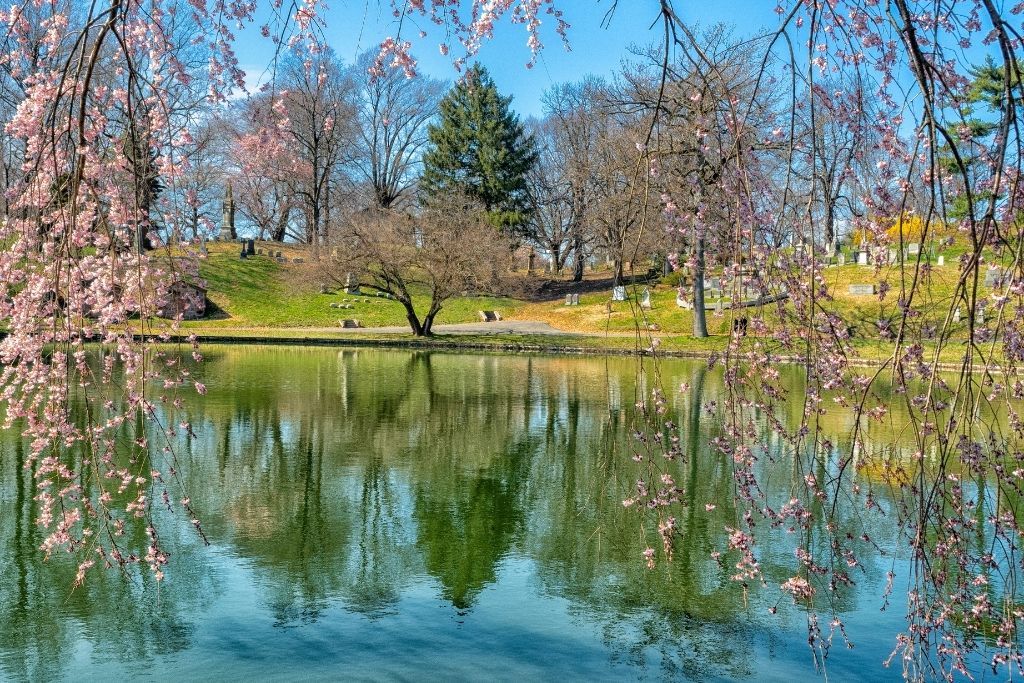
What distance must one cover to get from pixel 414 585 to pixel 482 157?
1241 inches

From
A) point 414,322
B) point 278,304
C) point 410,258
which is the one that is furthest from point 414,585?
point 278,304

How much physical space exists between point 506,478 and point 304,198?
105 feet

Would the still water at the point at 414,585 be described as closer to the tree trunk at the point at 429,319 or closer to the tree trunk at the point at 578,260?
the tree trunk at the point at 429,319

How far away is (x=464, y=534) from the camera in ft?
22.8

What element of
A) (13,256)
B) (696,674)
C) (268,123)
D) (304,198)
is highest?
(304,198)

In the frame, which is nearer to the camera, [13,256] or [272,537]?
[13,256]

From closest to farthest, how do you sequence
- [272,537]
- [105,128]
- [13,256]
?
1. [105,128]
2. [13,256]
3. [272,537]

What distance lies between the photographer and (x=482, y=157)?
36.0m

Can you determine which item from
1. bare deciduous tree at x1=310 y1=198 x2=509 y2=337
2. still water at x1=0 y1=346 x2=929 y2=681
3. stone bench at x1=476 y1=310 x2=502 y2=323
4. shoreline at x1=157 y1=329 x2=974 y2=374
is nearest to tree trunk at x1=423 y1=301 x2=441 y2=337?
bare deciduous tree at x1=310 y1=198 x2=509 y2=337

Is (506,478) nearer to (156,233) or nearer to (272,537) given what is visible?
(272,537)

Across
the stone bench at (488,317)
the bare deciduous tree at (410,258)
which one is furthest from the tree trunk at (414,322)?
the stone bench at (488,317)

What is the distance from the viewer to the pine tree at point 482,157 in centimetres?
3609

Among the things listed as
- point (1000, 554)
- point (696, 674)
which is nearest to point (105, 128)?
point (696, 674)

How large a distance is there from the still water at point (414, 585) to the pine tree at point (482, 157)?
26702 millimetres
